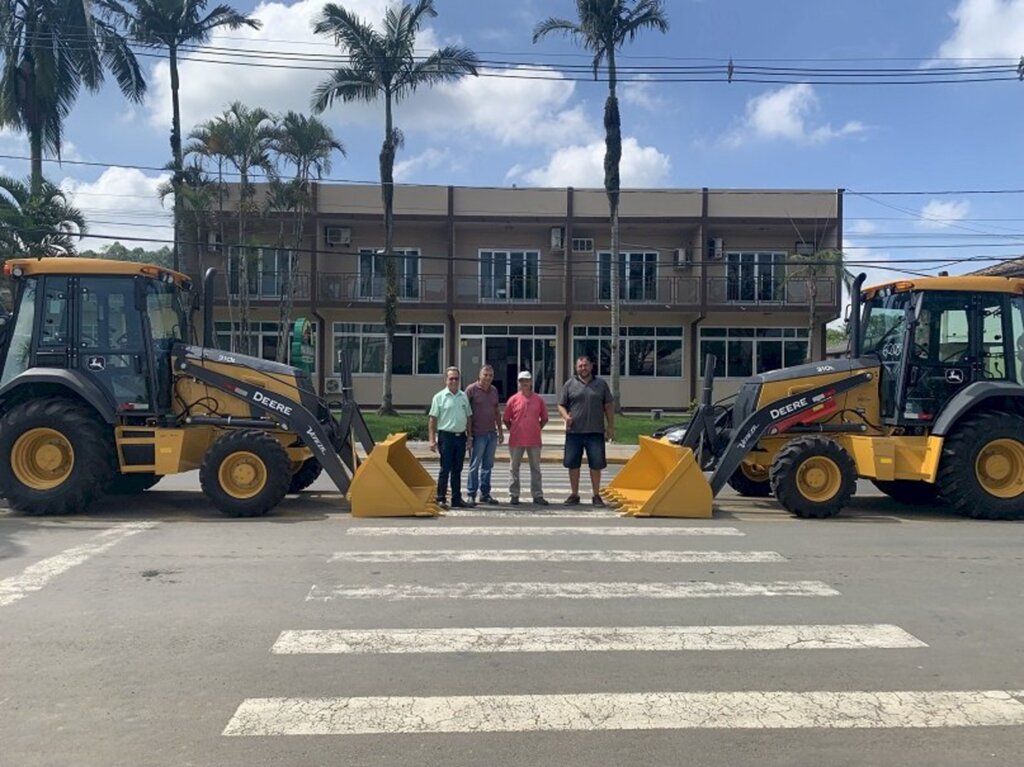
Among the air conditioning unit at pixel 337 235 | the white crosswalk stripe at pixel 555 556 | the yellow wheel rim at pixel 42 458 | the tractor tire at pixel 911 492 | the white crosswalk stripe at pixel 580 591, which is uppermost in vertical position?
the air conditioning unit at pixel 337 235

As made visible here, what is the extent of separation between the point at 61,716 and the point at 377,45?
81.5 ft

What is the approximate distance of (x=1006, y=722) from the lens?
4.31 meters

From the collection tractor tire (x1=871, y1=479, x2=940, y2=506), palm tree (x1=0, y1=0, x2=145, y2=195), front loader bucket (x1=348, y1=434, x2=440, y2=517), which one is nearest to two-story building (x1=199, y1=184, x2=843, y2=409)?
palm tree (x1=0, y1=0, x2=145, y2=195)

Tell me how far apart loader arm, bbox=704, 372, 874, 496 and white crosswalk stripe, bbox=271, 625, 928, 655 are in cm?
428

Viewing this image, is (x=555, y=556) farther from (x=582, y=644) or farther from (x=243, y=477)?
(x=243, y=477)

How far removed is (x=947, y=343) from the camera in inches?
402

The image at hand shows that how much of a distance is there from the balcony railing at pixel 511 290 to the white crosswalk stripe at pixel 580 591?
24003 millimetres

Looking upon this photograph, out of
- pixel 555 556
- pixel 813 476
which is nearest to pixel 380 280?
pixel 813 476

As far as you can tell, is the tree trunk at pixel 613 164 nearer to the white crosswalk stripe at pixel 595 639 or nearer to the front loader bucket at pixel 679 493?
the front loader bucket at pixel 679 493

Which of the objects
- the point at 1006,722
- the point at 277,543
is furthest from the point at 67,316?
the point at 1006,722

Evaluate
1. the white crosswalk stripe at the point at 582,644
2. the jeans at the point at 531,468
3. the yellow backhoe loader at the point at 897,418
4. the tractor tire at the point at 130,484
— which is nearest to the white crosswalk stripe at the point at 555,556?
the white crosswalk stripe at the point at 582,644

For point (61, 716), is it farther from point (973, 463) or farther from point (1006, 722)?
point (973, 463)

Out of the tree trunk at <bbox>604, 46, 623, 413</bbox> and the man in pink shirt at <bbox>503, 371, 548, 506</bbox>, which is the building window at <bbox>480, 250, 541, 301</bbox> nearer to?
the tree trunk at <bbox>604, 46, 623, 413</bbox>

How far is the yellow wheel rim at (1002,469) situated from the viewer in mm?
9898
